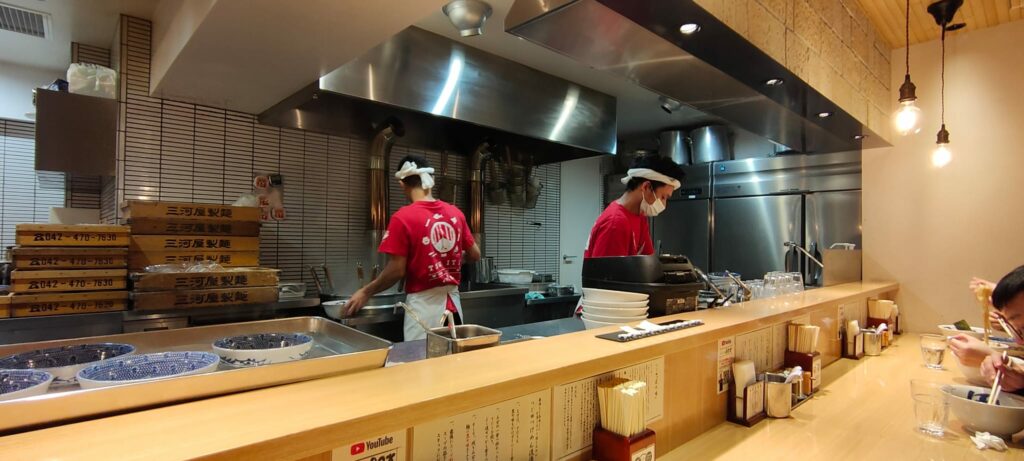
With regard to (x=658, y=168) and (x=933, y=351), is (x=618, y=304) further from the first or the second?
(x=933, y=351)

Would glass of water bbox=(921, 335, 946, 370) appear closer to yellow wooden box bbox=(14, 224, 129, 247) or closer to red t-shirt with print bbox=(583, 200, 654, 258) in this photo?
red t-shirt with print bbox=(583, 200, 654, 258)

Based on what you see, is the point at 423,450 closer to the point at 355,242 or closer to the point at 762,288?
the point at 762,288

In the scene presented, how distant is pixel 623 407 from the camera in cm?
110

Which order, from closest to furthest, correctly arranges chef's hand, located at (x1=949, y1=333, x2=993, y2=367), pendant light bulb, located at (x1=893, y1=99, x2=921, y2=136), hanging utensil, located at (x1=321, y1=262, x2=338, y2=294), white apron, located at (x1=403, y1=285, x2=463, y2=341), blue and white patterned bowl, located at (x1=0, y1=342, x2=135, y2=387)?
1. blue and white patterned bowl, located at (x1=0, y1=342, x2=135, y2=387)
2. chef's hand, located at (x1=949, y1=333, x2=993, y2=367)
3. pendant light bulb, located at (x1=893, y1=99, x2=921, y2=136)
4. white apron, located at (x1=403, y1=285, x2=463, y2=341)
5. hanging utensil, located at (x1=321, y1=262, x2=338, y2=294)

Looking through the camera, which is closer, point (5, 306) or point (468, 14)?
point (5, 306)

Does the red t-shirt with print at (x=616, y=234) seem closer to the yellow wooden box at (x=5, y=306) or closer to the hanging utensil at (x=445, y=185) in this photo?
the hanging utensil at (x=445, y=185)

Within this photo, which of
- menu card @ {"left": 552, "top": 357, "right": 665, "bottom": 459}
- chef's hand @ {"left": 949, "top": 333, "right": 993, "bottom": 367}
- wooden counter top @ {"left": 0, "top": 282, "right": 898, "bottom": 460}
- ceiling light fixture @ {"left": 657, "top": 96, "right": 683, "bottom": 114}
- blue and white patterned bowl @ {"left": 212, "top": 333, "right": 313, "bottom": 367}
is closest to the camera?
wooden counter top @ {"left": 0, "top": 282, "right": 898, "bottom": 460}

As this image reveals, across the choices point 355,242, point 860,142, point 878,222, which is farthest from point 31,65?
point 878,222

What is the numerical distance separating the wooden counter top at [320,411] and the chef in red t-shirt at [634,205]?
147 centimetres

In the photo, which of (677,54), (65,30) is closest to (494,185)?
(677,54)

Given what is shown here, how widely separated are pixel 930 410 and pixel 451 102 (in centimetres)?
279

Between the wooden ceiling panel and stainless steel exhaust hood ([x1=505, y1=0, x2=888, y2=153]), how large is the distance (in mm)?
689

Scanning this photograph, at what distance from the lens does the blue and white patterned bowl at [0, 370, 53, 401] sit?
2.29 ft

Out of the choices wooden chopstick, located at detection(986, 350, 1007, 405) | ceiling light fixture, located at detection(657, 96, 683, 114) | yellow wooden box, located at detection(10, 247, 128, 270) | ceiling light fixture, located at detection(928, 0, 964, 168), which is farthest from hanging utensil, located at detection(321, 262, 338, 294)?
ceiling light fixture, located at detection(928, 0, 964, 168)
